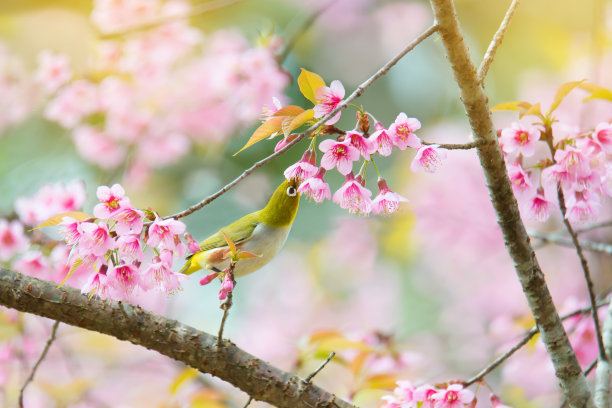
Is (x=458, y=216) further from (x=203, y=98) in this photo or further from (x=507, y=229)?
(x=507, y=229)

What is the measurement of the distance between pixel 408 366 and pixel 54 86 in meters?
2.57

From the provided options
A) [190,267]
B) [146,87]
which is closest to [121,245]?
[190,267]

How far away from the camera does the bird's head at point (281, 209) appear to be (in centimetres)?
143

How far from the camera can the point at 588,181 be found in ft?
4.32

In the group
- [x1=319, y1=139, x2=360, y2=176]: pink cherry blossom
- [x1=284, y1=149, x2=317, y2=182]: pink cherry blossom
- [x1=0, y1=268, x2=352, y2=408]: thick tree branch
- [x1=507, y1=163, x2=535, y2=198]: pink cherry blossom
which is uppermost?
[x1=507, y1=163, x2=535, y2=198]: pink cherry blossom

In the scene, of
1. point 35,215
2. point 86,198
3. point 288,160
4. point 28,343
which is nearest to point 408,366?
point 86,198

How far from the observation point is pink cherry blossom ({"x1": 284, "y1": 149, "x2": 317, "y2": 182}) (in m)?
1.16

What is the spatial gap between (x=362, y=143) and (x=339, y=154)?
5 centimetres

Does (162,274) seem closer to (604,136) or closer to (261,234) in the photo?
(261,234)

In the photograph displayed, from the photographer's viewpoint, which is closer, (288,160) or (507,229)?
(507,229)

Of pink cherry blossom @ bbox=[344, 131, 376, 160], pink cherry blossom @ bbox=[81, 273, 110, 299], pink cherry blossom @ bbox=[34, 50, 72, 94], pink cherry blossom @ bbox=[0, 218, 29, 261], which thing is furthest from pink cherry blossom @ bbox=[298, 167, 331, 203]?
pink cherry blossom @ bbox=[34, 50, 72, 94]

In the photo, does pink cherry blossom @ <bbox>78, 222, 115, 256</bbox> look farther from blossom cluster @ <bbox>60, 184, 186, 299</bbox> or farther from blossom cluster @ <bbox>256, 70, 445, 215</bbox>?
blossom cluster @ <bbox>256, 70, 445, 215</bbox>

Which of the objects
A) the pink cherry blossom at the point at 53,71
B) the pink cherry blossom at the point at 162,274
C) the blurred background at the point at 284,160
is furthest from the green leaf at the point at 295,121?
the pink cherry blossom at the point at 53,71

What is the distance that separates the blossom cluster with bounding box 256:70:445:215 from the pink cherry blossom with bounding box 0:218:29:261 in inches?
62.4
